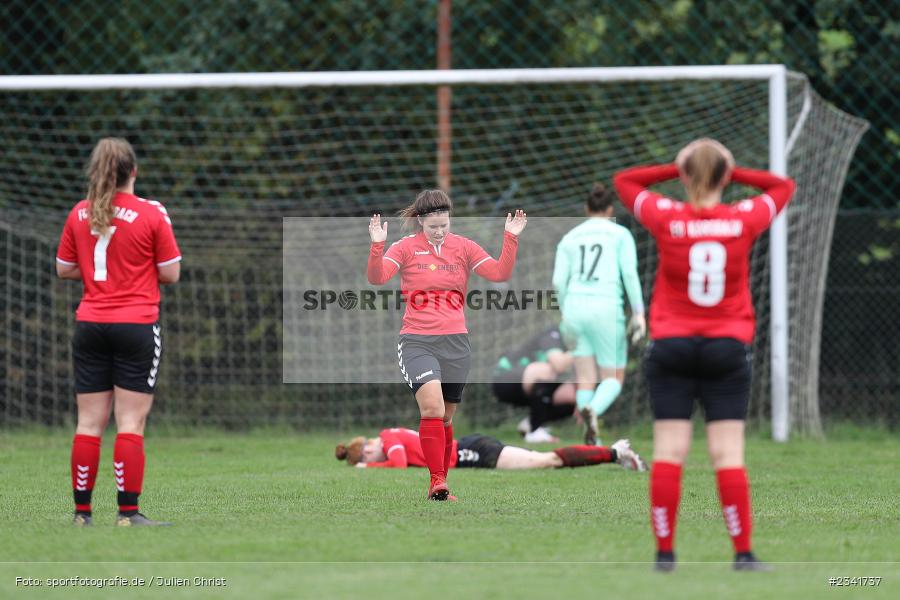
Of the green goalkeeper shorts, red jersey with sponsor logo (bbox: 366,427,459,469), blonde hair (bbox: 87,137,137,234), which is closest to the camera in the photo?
blonde hair (bbox: 87,137,137,234)

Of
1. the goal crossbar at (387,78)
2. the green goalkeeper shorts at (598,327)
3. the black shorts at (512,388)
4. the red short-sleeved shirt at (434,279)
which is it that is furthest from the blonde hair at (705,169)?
the black shorts at (512,388)

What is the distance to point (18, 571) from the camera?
5.27 metres

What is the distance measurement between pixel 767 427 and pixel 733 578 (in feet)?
29.7

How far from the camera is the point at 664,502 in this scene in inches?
207

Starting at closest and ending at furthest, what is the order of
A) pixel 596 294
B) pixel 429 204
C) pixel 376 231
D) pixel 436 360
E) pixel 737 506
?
pixel 737 506 < pixel 376 231 < pixel 436 360 < pixel 429 204 < pixel 596 294

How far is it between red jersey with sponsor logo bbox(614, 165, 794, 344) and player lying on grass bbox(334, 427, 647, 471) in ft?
14.6

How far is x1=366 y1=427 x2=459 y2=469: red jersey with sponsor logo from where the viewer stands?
10.1 meters

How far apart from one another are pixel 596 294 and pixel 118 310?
5.39 m

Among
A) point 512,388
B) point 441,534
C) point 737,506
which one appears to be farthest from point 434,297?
point 512,388

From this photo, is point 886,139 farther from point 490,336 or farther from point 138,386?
point 138,386

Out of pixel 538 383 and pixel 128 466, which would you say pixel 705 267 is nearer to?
pixel 128 466

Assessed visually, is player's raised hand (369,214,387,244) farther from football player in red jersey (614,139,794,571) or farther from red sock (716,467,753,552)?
red sock (716,467,753,552)

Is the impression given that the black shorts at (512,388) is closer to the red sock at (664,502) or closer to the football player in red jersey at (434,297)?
the football player in red jersey at (434,297)

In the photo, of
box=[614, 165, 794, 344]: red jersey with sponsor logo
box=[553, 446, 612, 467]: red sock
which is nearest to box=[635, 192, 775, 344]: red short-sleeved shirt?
box=[614, 165, 794, 344]: red jersey with sponsor logo
